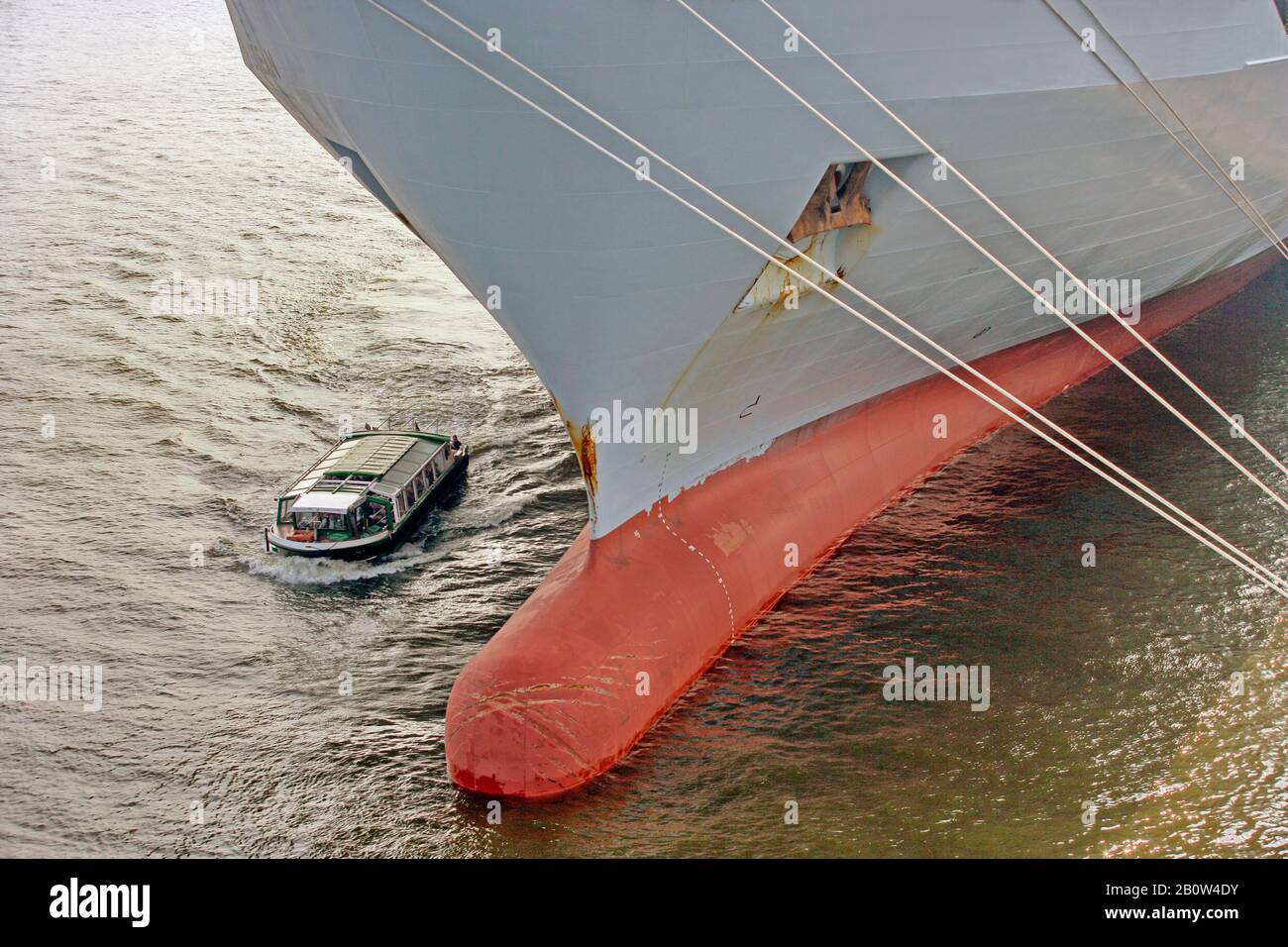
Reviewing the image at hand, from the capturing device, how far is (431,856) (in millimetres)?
8875

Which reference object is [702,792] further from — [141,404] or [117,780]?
[141,404]

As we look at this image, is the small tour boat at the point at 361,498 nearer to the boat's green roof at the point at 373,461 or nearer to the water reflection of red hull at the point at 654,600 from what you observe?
the boat's green roof at the point at 373,461

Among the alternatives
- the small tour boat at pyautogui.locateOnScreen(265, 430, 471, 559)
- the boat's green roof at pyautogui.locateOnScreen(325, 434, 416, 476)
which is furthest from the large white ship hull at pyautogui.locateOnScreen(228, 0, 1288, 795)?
the boat's green roof at pyautogui.locateOnScreen(325, 434, 416, 476)

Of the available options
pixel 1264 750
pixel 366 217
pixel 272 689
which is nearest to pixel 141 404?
pixel 272 689

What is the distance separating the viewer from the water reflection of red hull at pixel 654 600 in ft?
30.8

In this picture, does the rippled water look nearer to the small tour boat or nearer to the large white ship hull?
the small tour boat

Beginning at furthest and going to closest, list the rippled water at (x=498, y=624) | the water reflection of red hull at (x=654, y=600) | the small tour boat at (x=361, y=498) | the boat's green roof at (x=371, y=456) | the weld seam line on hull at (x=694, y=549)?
the boat's green roof at (x=371, y=456)
the small tour boat at (x=361, y=498)
the weld seam line on hull at (x=694, y=549)
the water reflection of red hull at (x=654, y=600)
the rippled water at (x=498, y=624)

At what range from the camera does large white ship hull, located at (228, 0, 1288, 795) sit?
8000 millimetres

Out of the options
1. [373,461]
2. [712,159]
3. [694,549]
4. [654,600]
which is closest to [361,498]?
[373,461]

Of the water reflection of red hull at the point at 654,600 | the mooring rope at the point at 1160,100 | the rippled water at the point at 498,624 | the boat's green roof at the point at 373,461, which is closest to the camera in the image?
the rippled water at the point at 498,624

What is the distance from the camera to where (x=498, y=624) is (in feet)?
40.0

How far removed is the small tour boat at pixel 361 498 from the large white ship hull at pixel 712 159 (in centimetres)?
393

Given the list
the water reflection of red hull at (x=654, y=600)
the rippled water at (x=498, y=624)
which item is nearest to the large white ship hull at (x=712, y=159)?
the water reflection of red hull at (x=654, y=600)

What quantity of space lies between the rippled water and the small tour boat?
29cm
